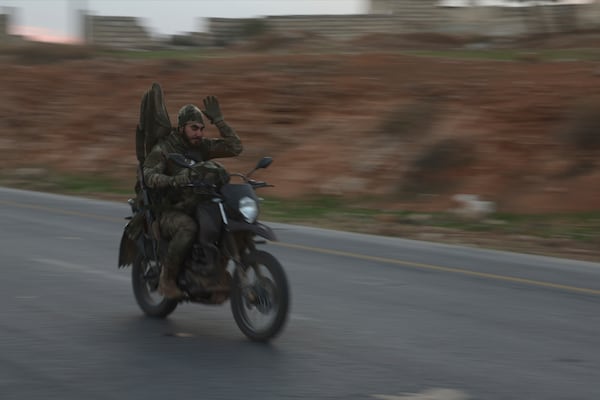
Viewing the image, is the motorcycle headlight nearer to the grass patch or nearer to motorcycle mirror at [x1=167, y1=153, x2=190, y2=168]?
motorcycle mirror at [x1=167, y1=153, x2=190, y2=168]

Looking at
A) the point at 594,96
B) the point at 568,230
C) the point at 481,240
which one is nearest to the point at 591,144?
the point at 594,96

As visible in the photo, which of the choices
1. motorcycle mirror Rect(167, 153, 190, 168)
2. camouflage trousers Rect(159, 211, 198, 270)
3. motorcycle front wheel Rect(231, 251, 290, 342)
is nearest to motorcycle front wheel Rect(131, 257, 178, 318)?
camouflage trousers Rect(159, 211, 198, 270)

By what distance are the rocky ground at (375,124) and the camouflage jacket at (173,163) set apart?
7.75 metres

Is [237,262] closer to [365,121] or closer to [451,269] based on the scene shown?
[451,269]

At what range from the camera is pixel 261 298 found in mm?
7961

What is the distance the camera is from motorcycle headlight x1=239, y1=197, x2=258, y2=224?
7895mm

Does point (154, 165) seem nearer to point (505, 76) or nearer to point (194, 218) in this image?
point (194, 218)

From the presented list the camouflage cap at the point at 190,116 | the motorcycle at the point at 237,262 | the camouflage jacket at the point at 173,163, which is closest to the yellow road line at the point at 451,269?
the camouflage jacket at the point at 173,163

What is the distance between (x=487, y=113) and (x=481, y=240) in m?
8.64

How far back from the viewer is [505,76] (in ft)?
88.7

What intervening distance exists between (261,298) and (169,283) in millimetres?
887

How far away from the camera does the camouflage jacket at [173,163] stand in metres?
8.39

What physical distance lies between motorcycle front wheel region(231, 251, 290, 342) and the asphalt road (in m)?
0.14

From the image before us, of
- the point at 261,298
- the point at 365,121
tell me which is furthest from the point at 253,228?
the point at 365,121
